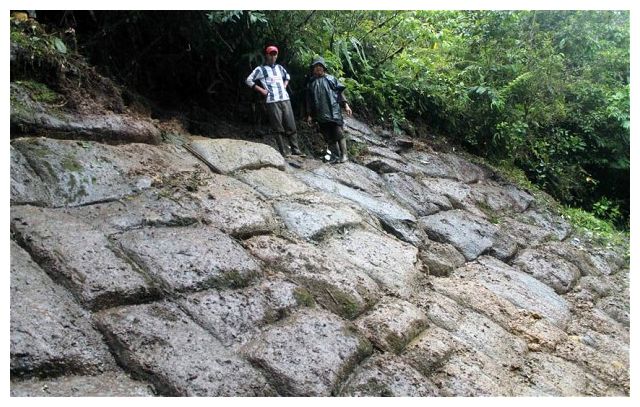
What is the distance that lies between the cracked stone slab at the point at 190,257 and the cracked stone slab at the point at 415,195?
284 centimetres

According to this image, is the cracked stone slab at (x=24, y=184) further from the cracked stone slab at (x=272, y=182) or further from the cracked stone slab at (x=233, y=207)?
the cracked stone slab at (x=272, y=182)

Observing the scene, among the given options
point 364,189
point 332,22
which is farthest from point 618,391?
point 332,22

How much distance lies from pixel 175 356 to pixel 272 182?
2444 mm

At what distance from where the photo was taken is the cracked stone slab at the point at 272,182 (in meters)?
4.46

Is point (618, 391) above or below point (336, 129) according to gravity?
below

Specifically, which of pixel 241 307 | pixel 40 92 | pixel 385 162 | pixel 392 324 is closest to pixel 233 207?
pixel 241 307

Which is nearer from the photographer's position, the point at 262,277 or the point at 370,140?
the point at 262,277

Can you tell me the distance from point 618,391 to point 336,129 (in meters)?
3.96

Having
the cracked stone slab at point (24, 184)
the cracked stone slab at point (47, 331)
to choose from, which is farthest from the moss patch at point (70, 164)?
the cracked stone slab at point (47, 331)

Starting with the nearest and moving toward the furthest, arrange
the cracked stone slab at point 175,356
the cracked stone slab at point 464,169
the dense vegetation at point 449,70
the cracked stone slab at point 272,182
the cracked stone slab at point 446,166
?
the cracked stone slab at point 175,356, the cracked stone slab at point 272,182, the dense vegetation at point 449,70, the cracked stone slab at point 446,166, the cracked stone slab at point 464,169

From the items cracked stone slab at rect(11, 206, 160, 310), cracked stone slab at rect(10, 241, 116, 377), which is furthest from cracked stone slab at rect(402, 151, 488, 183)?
cracked stone slab at rect(10, 241, 116, 377)

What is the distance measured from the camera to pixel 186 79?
5.86 metres

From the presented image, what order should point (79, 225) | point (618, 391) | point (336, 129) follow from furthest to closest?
1. point (336, 129)
2. point (618, 391)
3. point (79, 225)

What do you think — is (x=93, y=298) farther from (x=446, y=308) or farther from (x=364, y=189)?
(x=364, y=189)
